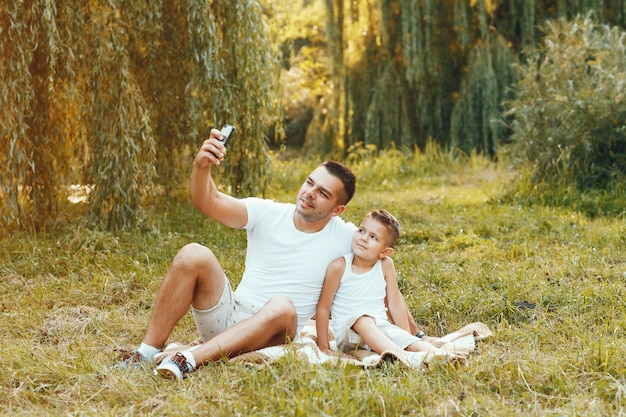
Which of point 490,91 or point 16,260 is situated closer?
point 16,260

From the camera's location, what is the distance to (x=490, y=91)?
394 inches

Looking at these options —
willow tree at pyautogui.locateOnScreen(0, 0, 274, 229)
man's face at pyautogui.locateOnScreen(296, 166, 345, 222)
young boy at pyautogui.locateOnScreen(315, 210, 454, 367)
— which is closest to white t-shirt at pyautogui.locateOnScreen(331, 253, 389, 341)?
young boy at pyautogui.locateOnScreen(315, 210, 454, 367)

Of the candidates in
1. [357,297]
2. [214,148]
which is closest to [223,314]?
[357,297]

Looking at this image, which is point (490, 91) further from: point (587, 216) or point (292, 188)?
point (587, 216)

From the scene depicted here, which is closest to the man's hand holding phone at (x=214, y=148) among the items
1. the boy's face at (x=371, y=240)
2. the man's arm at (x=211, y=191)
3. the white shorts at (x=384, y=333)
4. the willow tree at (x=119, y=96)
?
the man's arm at (x=211, y=191)

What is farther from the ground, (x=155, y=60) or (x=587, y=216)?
(x=155, y=60)

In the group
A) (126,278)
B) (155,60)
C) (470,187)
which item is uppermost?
(155,60)

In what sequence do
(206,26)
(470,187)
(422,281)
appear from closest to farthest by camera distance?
(422,281), (206,26), (470,187)

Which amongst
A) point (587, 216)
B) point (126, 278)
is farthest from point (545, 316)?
point (587, 216)

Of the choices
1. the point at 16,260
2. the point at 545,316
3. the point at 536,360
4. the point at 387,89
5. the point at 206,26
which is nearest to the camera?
the point at 536,360

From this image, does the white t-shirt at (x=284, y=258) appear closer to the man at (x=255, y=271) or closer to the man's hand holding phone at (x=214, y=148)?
the man at (x=255, y=271)

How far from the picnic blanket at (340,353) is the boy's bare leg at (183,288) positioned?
122mm

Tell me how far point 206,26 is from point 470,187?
393cm

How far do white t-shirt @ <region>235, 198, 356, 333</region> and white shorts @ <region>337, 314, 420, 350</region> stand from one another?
189 millimetres
